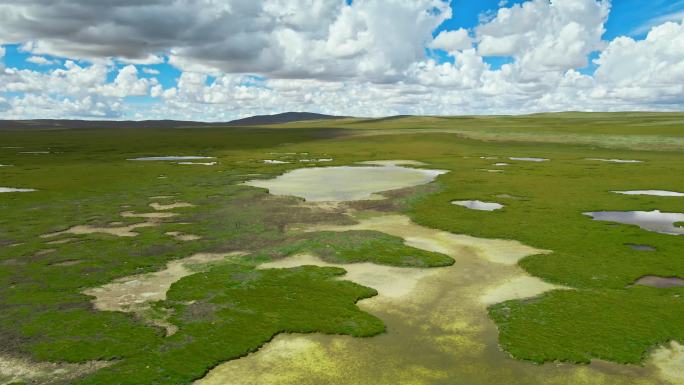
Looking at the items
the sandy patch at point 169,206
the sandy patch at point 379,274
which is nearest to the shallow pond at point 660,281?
the sandy patch at point 379,274

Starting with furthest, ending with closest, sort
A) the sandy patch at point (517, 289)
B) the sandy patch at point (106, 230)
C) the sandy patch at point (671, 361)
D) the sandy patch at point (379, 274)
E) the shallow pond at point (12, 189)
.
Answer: the shallow pond at point (12, 189)
the sandy patch at point (106, 230)
the sandy patch at point (379, 274)
the sandy patch at point (517, 289)
the sandy patch at point (671, 361)

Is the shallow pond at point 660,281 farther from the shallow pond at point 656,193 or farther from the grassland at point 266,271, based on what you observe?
the shallow pond at point 656,193

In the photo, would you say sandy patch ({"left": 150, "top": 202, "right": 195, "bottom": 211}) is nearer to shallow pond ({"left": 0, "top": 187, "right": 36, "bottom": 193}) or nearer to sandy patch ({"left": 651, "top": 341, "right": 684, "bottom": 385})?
shallow pond ({"left": 0, "top": 187, "right": 36, "bottom": 193})

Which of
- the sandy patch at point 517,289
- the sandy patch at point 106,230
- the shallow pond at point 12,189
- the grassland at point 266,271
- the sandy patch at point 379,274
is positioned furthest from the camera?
the shallow pond at point 12,189

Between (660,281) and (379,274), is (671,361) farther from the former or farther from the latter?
(379,274)

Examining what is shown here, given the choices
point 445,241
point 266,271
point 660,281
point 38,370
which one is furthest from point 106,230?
point 660,281

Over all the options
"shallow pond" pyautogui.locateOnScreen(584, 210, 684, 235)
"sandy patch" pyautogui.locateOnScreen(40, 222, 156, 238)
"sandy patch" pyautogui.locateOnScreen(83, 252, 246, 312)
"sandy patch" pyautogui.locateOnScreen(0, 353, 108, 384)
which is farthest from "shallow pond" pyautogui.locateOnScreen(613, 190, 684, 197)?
Answer: "sandy patch" pyautogui.locateOnScreen(0, 353, 108, 384)
